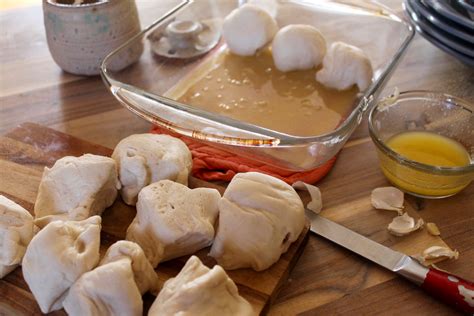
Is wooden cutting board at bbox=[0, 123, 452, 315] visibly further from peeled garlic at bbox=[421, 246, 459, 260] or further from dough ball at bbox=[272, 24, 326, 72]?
dough ball at bbox=[272, 24, 326, 72]

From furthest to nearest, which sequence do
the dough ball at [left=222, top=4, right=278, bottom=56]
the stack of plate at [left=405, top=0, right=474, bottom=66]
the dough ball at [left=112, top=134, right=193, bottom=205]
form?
the dough ball at [left=222, top=4, right=278, bottom=56] < the stack of plate at [left=405, top=0, right=474, bottom=66] < the dough ball at [left=112, top=134, right=193, bottom=205]

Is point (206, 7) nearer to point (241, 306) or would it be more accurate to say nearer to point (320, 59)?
point (320, 59)

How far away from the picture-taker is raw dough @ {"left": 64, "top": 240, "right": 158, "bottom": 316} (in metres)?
0.68

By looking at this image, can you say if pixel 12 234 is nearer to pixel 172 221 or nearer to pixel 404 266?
pixel 172 221

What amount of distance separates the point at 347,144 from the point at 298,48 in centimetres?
27

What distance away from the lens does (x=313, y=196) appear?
3.11 feet

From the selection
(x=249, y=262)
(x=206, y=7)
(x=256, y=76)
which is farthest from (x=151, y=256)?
(x=206, y=7)

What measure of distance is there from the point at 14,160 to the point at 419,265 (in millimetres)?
756

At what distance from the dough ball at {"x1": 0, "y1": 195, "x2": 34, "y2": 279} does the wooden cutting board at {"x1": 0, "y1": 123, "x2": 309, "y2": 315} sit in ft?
0.11

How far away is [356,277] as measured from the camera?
2.71 ft

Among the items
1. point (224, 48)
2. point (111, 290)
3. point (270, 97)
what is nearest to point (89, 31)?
point (224, 48)

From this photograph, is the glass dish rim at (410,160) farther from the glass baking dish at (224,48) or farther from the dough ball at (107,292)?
the dough ball at (107,292)

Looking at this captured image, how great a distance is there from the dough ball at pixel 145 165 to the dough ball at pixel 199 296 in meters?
0.22

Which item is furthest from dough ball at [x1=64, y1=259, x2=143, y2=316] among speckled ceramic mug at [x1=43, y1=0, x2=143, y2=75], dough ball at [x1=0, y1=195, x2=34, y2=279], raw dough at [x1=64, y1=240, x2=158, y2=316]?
speckled ceramic mug at [x1=43, y1=0, x2=143, y2=75]
